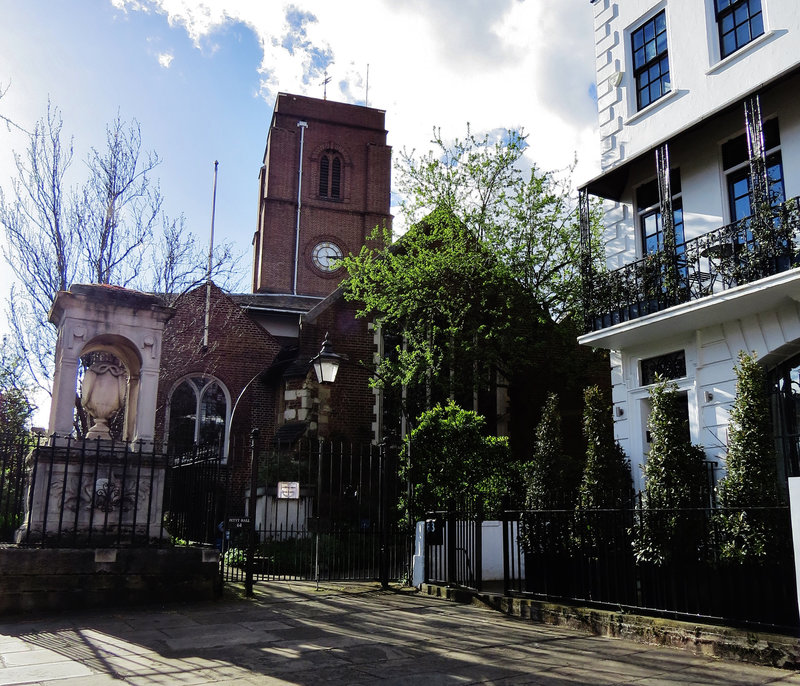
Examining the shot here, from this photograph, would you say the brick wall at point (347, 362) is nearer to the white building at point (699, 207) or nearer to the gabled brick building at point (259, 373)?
the gabled brick building at point (259, 373)

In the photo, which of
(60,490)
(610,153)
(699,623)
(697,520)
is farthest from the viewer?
(610,153)

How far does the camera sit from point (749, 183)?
11383 millimetres

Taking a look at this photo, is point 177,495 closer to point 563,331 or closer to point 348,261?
point 348,261

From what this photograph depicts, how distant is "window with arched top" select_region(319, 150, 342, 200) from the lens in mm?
36938

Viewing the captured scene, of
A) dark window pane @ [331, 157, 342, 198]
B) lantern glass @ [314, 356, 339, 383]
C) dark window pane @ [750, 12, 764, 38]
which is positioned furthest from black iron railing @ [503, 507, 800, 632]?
dark window pane @ [331, 157, 342, 198]

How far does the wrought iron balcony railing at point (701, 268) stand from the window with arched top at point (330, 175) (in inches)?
1011

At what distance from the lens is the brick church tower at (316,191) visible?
3512 centimetres

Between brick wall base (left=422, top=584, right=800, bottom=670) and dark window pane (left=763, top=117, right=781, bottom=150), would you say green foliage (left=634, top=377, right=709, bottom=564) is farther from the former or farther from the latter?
dark window pane (left=763, top=117, right=781, bottom=150)

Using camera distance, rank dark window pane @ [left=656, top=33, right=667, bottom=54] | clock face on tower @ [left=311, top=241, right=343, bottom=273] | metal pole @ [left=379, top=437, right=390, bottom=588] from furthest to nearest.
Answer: clock face on tower @ [left=311, top=241, right=343, bottom=273], dark window pane @ [left=656, top=33, right=667, bottom=54], metal pole @ [left=379, top=437, right=390, bottom=588]

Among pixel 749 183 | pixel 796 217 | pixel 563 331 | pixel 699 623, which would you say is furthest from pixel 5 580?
pixel 563 331

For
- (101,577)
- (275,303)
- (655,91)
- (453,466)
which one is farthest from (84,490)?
(275,303)

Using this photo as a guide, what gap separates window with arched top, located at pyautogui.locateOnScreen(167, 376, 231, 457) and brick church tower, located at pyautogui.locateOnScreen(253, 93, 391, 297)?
487 inches

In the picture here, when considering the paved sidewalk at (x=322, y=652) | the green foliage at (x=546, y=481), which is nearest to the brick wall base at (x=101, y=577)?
the paved sidewalk at (x=322, y=652)

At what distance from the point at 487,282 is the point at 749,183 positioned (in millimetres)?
8193
